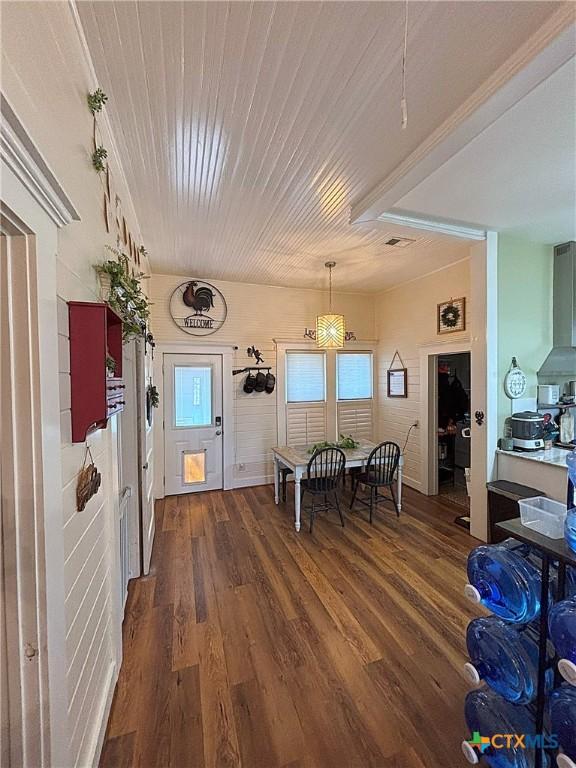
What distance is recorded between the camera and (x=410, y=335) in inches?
183

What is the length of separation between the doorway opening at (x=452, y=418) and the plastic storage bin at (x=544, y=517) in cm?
348

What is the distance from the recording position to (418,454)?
452 centimetres

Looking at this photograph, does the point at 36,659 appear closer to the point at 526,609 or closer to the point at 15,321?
the point at 15,321

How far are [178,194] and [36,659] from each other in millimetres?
2654

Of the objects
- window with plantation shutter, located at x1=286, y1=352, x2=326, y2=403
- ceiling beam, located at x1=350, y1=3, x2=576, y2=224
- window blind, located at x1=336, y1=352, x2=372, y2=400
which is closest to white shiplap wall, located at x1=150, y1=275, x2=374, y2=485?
Answer: window with plantation shutter, located at x1=286, y1=352, x2=326, y2=403

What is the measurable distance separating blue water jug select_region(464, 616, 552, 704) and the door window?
3840 millimetres

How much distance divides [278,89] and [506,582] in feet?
7.36

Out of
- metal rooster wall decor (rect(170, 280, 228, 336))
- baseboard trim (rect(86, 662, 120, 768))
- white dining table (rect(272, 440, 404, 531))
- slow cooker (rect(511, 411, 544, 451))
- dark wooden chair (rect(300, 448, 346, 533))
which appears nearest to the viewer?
baseboard trim (rect(86, 662, 120, 768))

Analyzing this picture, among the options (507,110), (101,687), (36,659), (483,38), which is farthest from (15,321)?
(507,110)

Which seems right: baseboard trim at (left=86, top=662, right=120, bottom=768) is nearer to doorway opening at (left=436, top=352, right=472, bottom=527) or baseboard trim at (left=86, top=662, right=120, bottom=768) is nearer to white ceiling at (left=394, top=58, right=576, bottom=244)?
white ceiling at (left=394, top=58, right=576, bottom=244)

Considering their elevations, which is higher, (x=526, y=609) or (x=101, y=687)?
(x=526, y=609)

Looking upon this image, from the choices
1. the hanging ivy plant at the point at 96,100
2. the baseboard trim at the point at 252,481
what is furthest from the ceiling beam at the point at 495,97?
the baseboard trim at the point at 252,481

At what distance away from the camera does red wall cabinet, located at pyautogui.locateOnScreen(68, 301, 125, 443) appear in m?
1.10

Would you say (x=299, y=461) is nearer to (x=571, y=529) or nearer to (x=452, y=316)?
(x=452, y=316)
